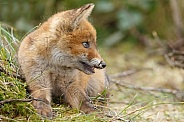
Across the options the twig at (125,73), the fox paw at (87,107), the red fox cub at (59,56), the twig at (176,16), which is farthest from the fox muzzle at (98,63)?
the twig at (176,16)

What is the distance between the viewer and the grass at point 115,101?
4.30m

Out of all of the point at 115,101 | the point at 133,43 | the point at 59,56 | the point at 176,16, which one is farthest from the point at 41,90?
the point at 176,16

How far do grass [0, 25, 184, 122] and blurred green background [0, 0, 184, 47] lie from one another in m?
1.42

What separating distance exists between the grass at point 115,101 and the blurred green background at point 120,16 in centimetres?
142

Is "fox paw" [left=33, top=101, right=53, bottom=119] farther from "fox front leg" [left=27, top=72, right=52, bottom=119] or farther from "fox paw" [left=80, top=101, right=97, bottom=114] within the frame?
"fox paw" [left=80, top=101, right=97, bottom=114]

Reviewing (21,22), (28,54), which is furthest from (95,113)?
(21,22)

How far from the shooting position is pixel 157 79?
27.3ft

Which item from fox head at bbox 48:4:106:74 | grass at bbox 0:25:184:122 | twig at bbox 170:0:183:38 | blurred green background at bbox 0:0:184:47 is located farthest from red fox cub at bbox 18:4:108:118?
twig at bbox 170:0:183:38

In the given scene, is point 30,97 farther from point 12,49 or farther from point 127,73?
point 127,73

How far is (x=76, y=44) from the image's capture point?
15.0 feet

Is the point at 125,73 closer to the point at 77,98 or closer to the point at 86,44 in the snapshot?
the point at 77,98

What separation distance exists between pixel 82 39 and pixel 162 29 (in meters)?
6.23

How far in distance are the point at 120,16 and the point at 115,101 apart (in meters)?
4.32

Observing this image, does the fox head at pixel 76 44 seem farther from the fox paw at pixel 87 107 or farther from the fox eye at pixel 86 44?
the fox paw at pixel 87 107
